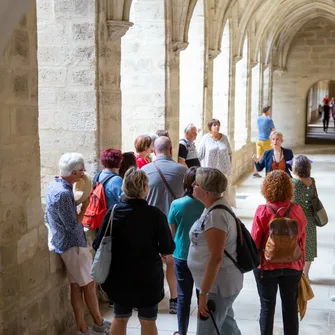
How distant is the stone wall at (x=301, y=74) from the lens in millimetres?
19219

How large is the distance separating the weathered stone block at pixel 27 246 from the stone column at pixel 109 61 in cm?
196

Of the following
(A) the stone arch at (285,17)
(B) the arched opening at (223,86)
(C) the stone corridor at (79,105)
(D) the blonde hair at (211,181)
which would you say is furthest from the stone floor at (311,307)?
(A) the stone arch at (285,17)

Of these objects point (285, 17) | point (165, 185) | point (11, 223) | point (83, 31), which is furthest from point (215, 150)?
point (285, 17)

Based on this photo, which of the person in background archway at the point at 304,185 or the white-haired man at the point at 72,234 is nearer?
the white-haired man at the point at 72,234

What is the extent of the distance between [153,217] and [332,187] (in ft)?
28.5

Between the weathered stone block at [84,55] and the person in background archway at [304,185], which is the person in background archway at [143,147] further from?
Answer: the person in background archway at [304,185]

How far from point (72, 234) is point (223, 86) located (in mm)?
8356

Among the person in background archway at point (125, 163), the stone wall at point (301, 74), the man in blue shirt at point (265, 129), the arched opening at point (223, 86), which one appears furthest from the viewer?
the stone wall at point (301, 74)

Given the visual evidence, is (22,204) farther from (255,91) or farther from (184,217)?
(255,91)

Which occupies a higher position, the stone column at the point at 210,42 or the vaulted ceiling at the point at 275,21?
the vaulted ceiling at the point at 275,21

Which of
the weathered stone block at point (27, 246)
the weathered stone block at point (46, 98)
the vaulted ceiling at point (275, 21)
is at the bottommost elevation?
the weathered stone block at point (27, 246)

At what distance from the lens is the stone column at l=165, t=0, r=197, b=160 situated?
7.73m

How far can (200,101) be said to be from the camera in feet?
31.9

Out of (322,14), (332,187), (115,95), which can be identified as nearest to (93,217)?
(115,95)
